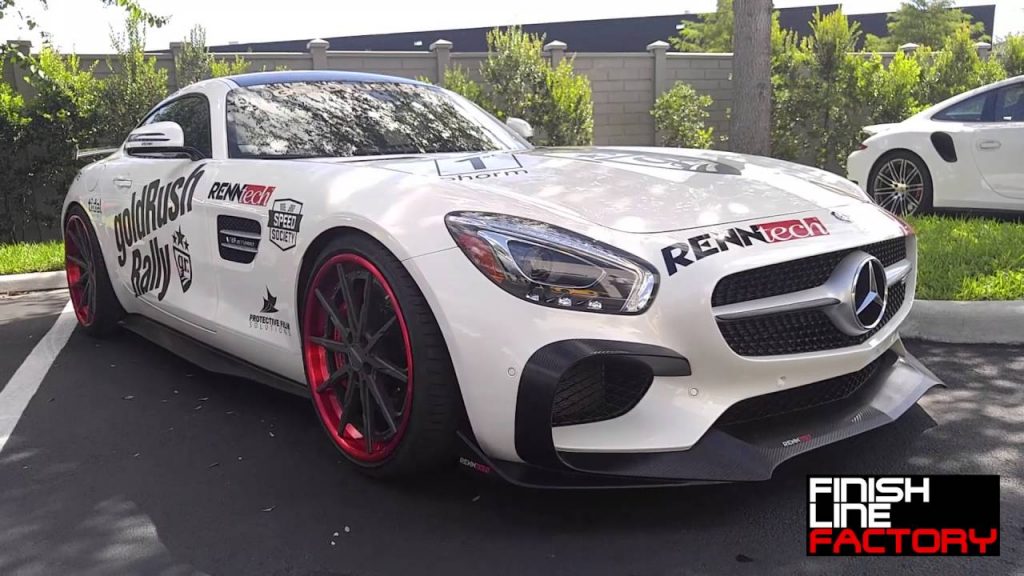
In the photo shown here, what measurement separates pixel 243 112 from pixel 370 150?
27.0 inches

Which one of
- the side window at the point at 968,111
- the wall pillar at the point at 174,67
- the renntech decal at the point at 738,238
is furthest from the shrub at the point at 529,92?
the renntech decal at the point at 738,238

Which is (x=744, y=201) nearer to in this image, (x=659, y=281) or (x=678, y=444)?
(x=659, y=281)

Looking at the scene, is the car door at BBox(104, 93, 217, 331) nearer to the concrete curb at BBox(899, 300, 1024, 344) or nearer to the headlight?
the headlight

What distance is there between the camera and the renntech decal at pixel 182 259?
4.00 m

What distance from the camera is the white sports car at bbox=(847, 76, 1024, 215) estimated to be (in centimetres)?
741

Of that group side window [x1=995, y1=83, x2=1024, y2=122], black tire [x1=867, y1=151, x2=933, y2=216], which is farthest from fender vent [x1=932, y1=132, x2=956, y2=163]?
side window [x1=995, y1=83, x2=1024, y2=122]

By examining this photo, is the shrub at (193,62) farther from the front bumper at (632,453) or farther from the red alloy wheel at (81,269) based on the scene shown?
the front bumper at (632,453)

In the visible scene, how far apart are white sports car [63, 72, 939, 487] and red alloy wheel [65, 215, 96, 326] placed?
1634 millimetres

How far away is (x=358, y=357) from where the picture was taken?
3014 millimetres

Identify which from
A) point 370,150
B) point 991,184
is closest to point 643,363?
Result: point 370,150

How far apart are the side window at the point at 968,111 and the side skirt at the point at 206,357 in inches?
266

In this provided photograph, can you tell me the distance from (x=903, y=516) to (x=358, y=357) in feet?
5.91

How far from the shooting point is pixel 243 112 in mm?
4078

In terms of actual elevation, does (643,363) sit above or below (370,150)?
below
